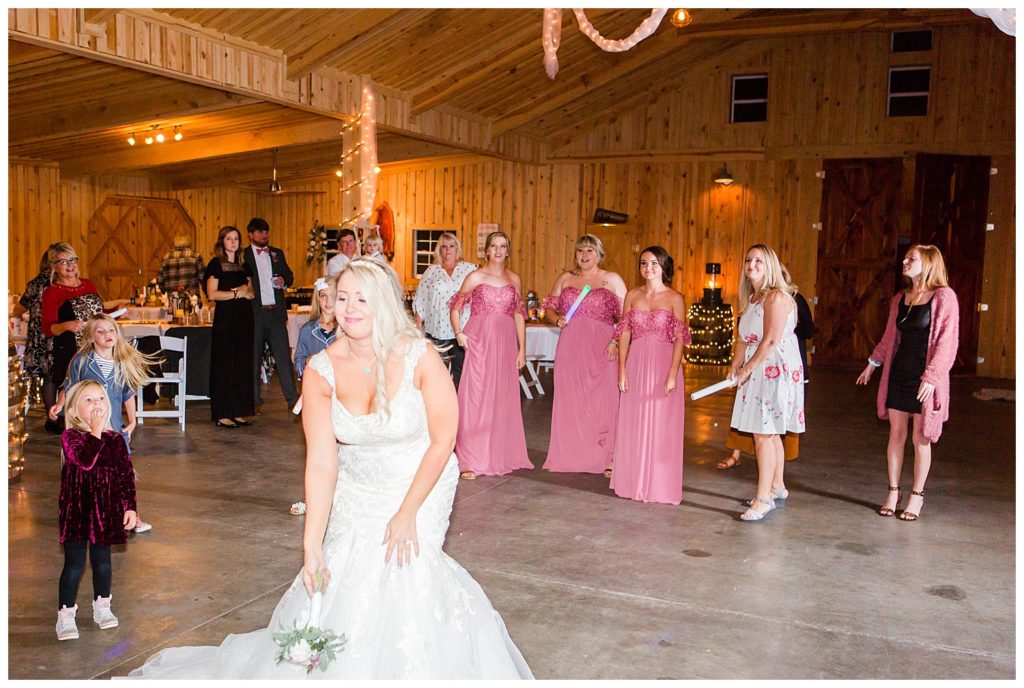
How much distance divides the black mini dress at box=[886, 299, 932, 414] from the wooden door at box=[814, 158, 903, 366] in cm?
908

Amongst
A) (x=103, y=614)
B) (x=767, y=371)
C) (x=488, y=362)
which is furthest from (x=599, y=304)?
(x=103, y=614)

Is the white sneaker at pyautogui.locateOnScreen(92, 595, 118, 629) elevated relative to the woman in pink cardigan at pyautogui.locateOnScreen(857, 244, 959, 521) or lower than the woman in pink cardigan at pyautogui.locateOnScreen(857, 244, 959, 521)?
lower

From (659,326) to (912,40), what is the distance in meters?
10.4

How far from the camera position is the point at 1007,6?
3428mm

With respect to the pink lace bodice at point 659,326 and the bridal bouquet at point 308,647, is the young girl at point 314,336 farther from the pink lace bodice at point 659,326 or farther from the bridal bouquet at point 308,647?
the bridal bouquet at point 308,647

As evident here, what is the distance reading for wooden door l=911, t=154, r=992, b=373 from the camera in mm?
13328

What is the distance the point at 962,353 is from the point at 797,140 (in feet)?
13.0

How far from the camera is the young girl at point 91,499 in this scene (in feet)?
11.6

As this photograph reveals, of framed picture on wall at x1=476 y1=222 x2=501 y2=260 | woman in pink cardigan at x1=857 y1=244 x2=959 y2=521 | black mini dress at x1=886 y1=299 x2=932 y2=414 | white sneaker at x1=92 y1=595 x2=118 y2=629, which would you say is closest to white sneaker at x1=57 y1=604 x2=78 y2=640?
white sneaker at x1=92 y1=595 x2=118 y2=629

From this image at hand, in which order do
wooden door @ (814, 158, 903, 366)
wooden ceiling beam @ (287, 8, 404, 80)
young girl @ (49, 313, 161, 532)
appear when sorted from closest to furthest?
young girl @ (49, 313, 161, 532) < wooden ceiling beam @ (287, 8, 404, 80) < wooden door @ (814, 158, 903, 366)

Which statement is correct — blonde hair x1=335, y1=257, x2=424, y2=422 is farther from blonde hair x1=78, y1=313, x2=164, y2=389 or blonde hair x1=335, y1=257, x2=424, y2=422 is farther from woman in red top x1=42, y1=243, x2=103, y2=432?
woman in red top x1=42, y1=243, x2=103, y2=432

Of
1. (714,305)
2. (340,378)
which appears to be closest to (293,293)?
(714,305)

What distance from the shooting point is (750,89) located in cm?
1501

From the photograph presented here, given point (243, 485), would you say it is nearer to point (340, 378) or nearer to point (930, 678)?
point (340, 378)
